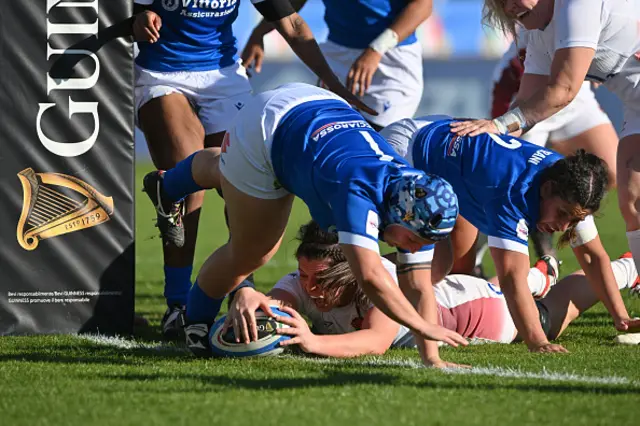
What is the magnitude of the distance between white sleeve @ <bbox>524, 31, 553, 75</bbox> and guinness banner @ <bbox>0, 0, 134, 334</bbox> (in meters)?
2.32

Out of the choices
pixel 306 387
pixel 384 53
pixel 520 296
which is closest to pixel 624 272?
pixel 520 296

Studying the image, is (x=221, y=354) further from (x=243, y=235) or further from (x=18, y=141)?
(x=18, y=141)

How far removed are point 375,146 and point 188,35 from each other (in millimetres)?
2207

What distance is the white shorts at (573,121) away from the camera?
7.11 m

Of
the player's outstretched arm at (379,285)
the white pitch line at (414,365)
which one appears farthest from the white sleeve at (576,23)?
the player's outstretched arm at (379,285)

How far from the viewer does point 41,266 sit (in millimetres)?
5523

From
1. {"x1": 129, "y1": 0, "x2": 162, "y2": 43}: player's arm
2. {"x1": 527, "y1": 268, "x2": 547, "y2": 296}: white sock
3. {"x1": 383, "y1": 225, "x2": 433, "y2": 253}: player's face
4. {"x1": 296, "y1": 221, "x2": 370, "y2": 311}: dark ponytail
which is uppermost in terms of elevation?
{"x1": 129, "y1": 0, "x2": 162, "y2": 43}: player's arm

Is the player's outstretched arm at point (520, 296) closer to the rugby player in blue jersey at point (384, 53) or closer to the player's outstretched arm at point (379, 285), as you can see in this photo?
the player's outstretched arm at point (379, 285)

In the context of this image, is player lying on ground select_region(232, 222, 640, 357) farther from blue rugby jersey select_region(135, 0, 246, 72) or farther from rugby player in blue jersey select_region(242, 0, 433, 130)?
rugby player in blue jersey select_region(242, 0, 433, 130)

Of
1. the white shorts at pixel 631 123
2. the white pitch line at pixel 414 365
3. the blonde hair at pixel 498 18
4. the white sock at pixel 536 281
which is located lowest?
the white sock at pixel 536 281

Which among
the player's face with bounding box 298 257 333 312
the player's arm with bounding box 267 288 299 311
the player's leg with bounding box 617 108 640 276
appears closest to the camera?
the player's face with bounding box 298 257 333 312

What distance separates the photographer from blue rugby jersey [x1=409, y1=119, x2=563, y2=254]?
195 inches

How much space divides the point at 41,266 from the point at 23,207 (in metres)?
0.33

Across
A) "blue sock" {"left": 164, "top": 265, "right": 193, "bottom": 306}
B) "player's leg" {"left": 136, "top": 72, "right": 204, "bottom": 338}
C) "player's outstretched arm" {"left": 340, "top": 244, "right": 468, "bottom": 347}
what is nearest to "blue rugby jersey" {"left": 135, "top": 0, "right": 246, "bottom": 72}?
"player's leg" {"left": 136, "top": 72, "right": 204, "bottom": 338}
